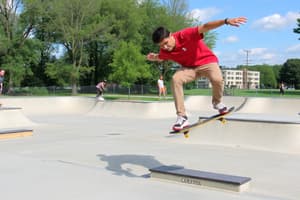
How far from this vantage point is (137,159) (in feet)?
28.0

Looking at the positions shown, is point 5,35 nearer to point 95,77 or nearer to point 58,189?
point 95,77

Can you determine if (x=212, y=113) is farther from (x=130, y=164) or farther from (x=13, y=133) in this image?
(x=130, y=164)

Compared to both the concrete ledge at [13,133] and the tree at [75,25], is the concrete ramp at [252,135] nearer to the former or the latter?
the concrete ledge at [13,133]

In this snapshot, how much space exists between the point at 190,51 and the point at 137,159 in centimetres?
341

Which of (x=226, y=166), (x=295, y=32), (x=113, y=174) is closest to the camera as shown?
(x=113, y=174)

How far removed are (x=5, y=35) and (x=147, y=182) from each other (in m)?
42.7

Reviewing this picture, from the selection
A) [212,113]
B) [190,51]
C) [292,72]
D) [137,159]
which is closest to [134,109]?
[212,113]

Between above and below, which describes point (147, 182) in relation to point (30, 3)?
below

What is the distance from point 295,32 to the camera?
154 ft

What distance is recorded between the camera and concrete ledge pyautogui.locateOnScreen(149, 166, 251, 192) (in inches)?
221

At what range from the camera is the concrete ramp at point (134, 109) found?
20.3 metres

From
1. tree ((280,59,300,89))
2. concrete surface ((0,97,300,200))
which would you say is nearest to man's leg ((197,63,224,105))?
concrete surface ((0,97,300,200))

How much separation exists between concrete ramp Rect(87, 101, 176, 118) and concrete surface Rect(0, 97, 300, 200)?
555cm

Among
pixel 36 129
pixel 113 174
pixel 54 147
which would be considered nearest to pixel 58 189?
pixel 113 174
